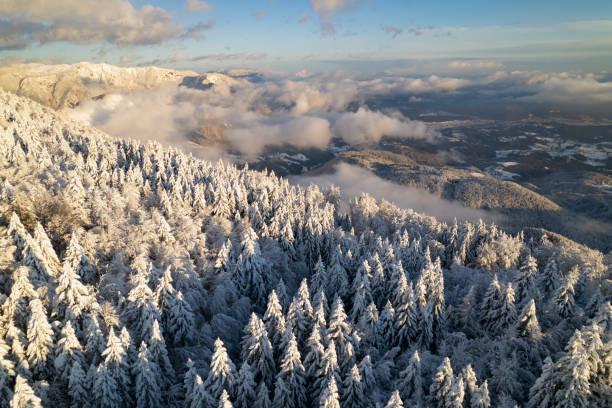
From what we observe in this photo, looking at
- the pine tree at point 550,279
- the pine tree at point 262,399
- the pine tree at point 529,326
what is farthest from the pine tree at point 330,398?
the pine tree at point 550,279

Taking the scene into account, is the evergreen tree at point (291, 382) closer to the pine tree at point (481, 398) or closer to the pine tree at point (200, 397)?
the pine tree at point (200, 397)

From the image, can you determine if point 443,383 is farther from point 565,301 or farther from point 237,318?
point 237,318

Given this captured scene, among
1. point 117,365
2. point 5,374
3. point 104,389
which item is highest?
point 5,374

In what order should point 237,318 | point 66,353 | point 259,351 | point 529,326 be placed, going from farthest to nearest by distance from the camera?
1. point 237,318
2. point 529,326
3. point 259,351
4. point 66,353

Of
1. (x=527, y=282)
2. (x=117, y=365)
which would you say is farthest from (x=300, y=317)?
(x=527, y=282)

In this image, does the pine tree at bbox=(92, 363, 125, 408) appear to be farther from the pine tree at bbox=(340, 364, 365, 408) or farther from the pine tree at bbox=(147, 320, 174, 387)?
the pine tree at bbox=(340, 364, 365, 408)
